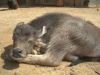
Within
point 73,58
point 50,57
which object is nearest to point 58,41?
point 50,57

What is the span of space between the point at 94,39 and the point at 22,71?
2062mm

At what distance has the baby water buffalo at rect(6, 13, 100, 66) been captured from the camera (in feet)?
17.1

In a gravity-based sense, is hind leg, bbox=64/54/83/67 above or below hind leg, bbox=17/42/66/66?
below

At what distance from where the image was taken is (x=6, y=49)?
619 centimetres

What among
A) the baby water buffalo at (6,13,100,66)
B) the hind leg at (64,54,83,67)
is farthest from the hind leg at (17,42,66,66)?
the hind leg at (64,54,83,67)

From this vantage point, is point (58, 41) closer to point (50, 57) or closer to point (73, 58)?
point (50, 57)

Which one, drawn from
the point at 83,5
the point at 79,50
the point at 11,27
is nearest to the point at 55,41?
the point at 79,50

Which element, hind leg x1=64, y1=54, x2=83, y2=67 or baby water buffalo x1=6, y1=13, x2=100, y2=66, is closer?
baby water buffalo x1=6, y1=13, x2=100, y2=66

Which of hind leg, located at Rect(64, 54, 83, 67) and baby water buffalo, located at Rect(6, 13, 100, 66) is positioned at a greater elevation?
baby water buffalo, located at Rect(6, 13, 100, 66)

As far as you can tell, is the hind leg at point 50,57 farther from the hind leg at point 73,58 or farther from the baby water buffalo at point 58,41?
the hind leg at point 73,58

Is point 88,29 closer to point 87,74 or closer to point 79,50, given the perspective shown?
point 79,50

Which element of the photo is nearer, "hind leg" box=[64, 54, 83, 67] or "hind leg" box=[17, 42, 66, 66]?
"hind leg" box=[17, 42, 66, 66]

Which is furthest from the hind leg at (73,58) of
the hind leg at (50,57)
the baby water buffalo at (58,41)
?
the hind leg at (50,57)

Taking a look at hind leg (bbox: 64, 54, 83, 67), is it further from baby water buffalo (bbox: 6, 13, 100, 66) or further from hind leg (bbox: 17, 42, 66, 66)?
hind leg (bbox: 17, 42, 66, 66)
